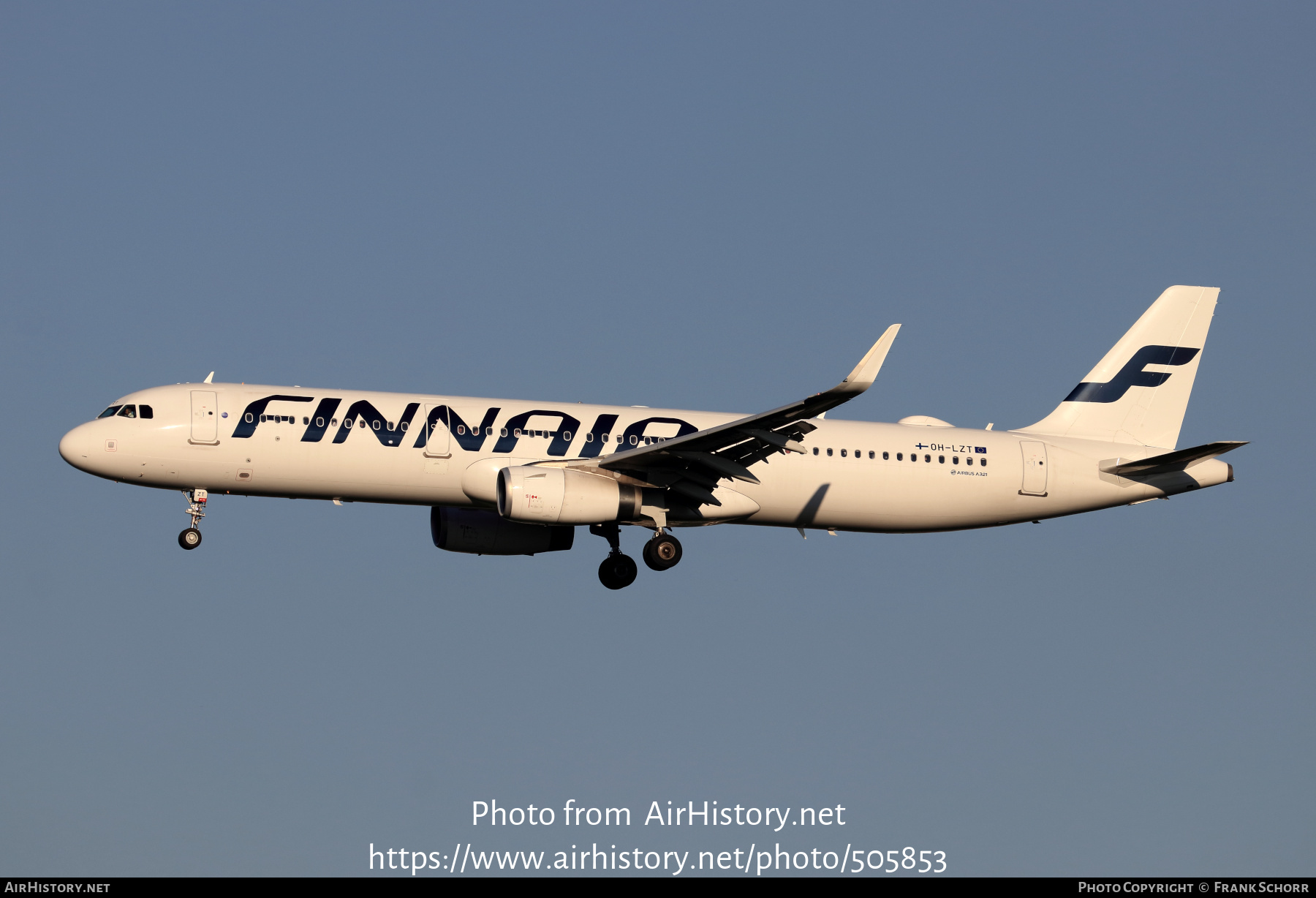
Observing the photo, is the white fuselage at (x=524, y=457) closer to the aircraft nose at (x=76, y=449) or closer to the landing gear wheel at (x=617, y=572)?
the aircraft nose at (x=76, y=449)

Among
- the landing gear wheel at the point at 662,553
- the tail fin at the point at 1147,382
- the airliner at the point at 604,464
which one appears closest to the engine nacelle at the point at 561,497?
the airliner at the point at 604,464

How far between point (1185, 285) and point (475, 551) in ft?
79.0

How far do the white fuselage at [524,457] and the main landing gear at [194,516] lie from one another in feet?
1.26

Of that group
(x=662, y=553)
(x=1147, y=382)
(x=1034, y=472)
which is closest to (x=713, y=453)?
(x=662, y=553)

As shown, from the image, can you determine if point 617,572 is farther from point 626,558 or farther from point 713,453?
point 713,453

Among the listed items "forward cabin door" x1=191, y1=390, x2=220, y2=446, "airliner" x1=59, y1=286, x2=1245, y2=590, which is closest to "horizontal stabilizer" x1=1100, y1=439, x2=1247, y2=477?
"airliner" x1=59, y1=286, x2=1245, y2=590

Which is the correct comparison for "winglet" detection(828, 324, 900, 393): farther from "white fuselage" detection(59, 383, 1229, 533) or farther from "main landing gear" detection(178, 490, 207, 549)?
"main landing gear" detection(178, 490, 207, 549)

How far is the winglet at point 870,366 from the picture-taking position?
3422 cm

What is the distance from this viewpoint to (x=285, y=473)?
4009 centimetres

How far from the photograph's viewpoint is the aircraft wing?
123ft


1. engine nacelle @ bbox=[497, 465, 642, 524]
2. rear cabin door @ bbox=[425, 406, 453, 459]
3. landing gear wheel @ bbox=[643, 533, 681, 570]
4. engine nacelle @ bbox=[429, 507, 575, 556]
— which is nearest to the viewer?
engine nacelle @ bbox=[497, 465, 642, 524]

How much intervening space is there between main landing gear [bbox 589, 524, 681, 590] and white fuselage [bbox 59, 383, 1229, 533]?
8.23 feet

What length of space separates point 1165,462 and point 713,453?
13.7 metres

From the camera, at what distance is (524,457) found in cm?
4106
